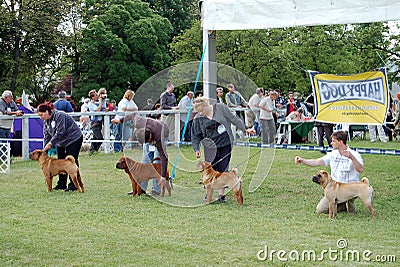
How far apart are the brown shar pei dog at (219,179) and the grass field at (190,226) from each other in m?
0.27

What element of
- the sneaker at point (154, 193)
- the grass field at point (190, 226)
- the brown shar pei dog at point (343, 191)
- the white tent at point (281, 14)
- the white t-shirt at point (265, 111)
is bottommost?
the grass field at point (190, 226)

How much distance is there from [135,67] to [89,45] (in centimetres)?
314

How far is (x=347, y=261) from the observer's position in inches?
217

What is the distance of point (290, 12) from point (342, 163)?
2644 millimetres

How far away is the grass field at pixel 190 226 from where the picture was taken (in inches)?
224

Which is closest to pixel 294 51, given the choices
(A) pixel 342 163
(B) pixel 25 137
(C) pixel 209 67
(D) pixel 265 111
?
(D) pixel 265 111

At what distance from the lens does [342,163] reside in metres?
7.86

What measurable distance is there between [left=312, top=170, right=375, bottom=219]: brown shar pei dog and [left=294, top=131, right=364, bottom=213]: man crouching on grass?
0.83 feet

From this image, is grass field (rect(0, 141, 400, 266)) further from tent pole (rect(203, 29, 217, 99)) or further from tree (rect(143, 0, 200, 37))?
tree (rect(143, 0, 200, 37))

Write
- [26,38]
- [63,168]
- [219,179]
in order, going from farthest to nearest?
1. [26,38]
2. [63,168]
3. [219,179]

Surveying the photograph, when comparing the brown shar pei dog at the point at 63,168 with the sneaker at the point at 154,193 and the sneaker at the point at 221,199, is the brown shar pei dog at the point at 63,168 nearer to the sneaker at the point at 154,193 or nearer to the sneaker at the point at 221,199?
the sneaker at the point at 154,193

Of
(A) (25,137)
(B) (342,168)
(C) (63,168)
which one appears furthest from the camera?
(A) (25,137)

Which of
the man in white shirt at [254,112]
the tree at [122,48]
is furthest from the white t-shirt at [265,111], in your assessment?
the tree at [122,48]

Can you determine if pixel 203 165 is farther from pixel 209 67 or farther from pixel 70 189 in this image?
pixel 70 189
